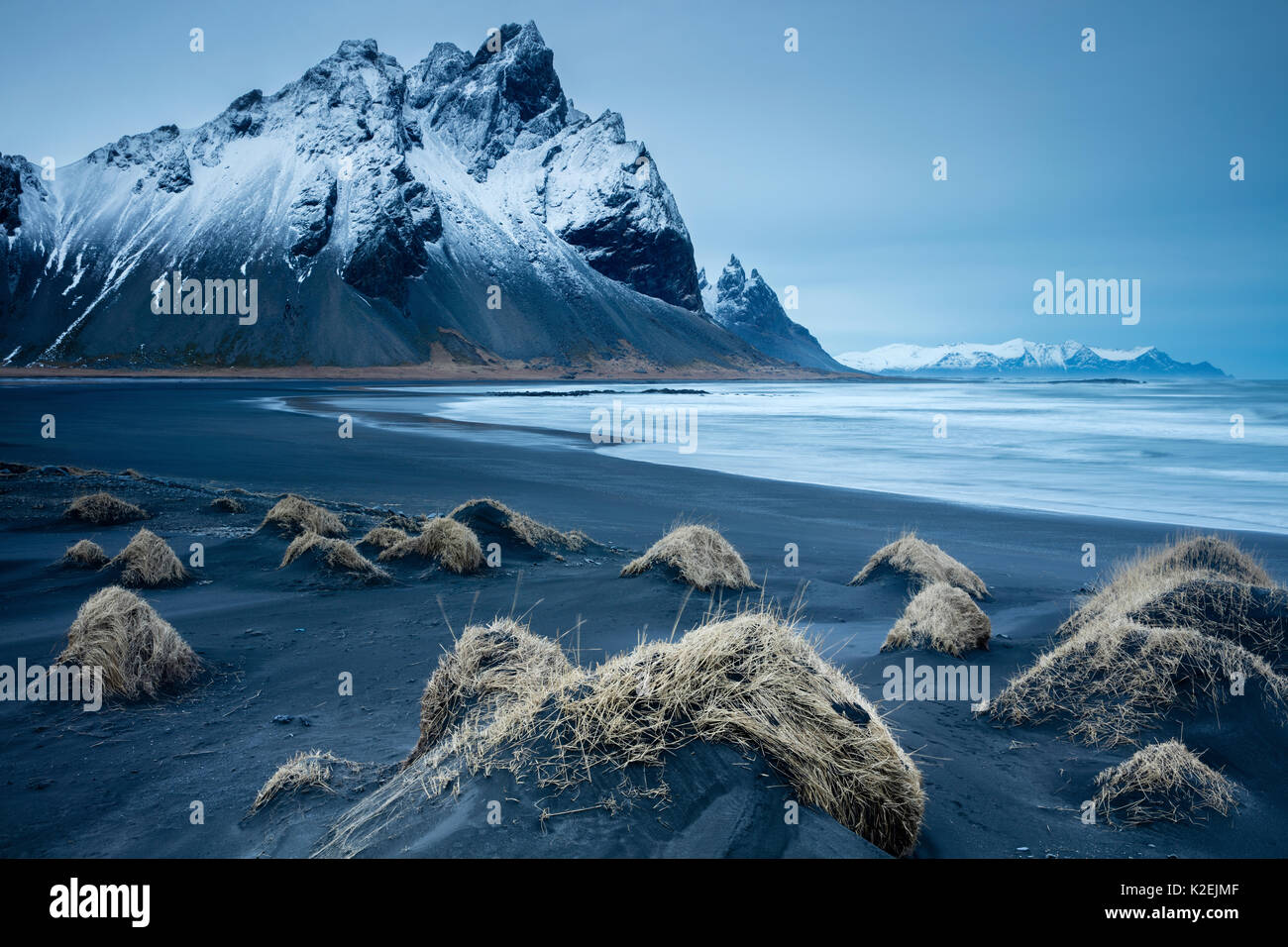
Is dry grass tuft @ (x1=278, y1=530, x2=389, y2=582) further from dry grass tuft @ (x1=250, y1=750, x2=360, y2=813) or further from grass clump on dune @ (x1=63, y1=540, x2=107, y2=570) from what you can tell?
dry grass tuft @ (x1=250, y1=750, x2=360, y2=813)

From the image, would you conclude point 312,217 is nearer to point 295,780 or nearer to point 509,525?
point 509,525

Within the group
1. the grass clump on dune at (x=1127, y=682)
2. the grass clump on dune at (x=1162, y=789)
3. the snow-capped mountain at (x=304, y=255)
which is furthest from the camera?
the snow-capped mountain at (x=304, y=255)

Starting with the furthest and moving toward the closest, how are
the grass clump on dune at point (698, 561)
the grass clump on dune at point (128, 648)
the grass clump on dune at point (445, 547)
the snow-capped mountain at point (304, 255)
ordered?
the snow-capped mountain at point (304, 255) → the grass clump on dune at point (445, 547) → the grass clump on dune at point (698, 561) → the grass clump on dune at point (128, 648)

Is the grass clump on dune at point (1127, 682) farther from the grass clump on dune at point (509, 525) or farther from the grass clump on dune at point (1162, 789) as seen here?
the grass clump on dune at point (509, 525)

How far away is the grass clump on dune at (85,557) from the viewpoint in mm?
9938

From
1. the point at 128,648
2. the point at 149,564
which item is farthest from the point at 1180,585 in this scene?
the point at 149,564

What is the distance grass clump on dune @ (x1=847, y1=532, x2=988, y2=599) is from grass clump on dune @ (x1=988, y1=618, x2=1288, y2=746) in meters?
3.37

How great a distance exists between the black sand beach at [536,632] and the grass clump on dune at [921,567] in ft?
1.35

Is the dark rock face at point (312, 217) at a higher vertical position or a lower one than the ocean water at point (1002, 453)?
higher

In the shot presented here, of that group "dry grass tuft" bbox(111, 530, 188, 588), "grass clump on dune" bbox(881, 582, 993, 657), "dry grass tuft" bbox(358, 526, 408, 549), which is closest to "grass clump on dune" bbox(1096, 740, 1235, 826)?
"grass clump on dune" bbox(881, 582, 993, 657)

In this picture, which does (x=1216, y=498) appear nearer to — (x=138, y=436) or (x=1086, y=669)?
(x=1086, y=669)

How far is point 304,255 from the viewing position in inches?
5123

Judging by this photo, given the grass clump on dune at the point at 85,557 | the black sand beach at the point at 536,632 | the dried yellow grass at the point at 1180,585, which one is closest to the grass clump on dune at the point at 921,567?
the black sand beach at the point at 536,632

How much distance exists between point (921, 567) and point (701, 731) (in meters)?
7.08
